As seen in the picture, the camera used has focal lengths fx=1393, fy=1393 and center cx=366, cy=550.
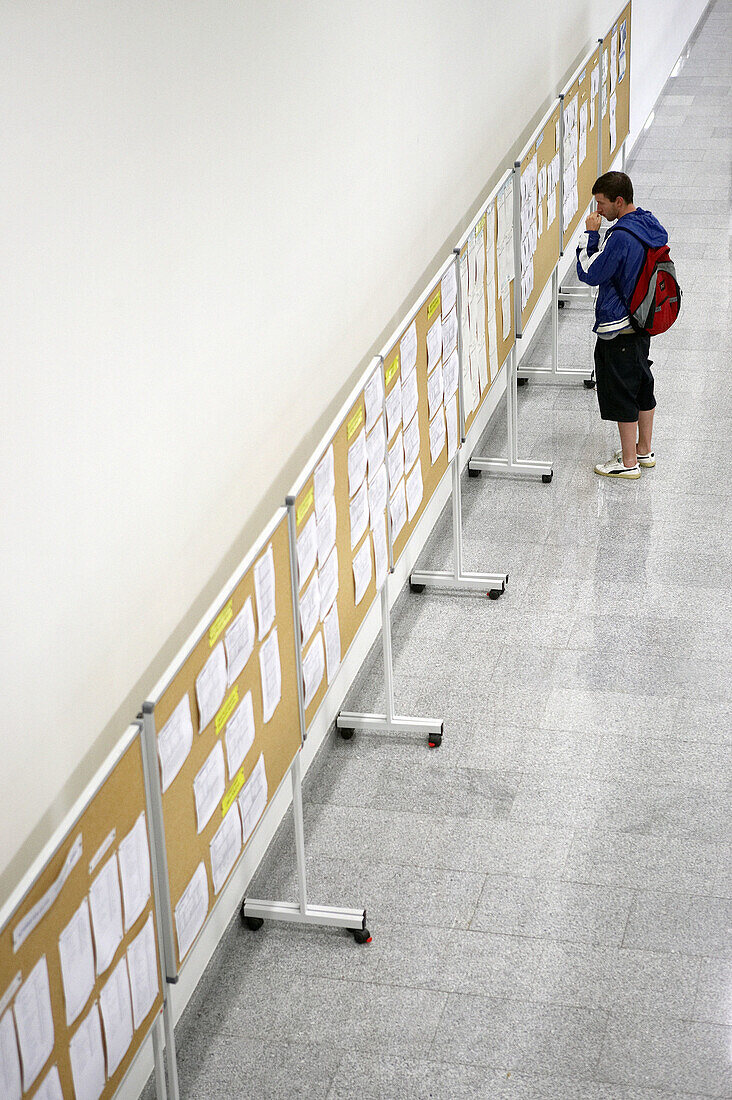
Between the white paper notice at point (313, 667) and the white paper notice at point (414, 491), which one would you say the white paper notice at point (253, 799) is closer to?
the white paper notice at point (313, 667)

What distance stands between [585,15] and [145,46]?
7.81 m

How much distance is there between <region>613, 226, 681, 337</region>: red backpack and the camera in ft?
24.6

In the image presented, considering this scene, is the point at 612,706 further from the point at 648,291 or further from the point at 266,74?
the point at 266,74

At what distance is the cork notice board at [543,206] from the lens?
7.75 m

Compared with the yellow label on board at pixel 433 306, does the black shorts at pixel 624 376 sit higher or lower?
lower

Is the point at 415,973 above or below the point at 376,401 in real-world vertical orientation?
below

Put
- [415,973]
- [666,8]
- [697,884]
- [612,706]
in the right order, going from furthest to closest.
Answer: [666,8] → [612,706] → [697,884] → [415,973]

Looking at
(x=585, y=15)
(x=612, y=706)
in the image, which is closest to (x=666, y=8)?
(x=585, y=15)

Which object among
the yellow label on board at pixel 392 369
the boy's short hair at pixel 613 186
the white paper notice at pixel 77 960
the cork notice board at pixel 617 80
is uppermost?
the cork notice board at pixel 617 80

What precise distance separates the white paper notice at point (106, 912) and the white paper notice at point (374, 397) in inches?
88.9

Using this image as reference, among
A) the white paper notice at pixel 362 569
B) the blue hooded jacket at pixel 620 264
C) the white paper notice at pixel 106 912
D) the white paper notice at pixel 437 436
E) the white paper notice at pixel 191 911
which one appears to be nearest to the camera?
the white paper notice at pixel 106 912

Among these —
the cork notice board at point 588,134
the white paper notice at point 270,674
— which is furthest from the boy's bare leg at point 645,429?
the white paper notice at point 270,674

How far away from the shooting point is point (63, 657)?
3.44 m

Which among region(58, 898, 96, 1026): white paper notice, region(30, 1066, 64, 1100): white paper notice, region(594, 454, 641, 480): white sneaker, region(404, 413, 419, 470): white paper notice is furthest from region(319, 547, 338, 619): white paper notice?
region(594, 454, 641, 480): white sneaker
